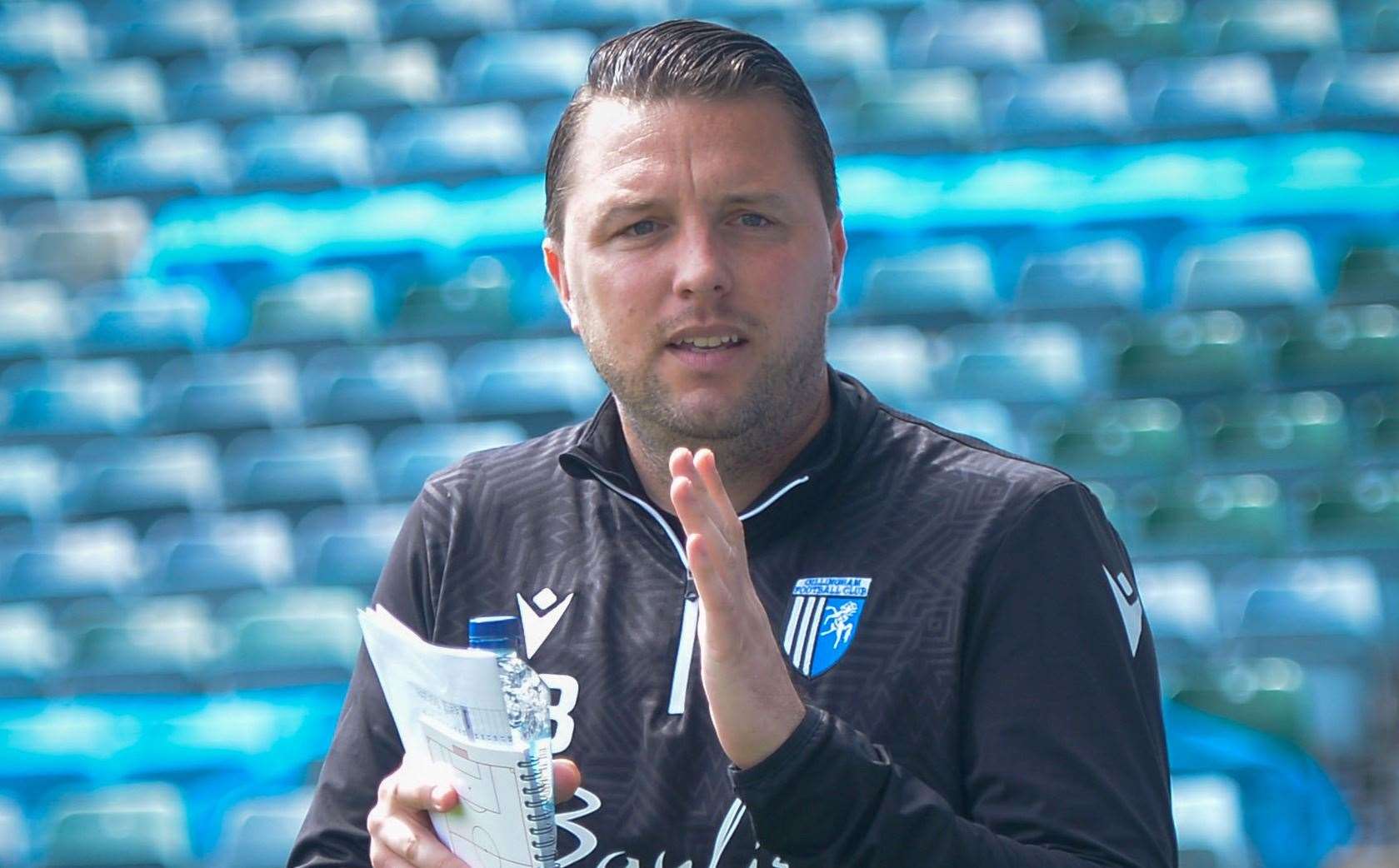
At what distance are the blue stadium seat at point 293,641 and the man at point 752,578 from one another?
2423mm

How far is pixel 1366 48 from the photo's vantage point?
411 cm

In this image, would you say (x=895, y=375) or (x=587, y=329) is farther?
(x=895, y=375)

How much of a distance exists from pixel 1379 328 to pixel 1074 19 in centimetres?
111

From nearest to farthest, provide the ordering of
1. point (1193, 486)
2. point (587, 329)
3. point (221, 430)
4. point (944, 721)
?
point (944, 721)
point (587, 329)
point (1193, 486)
point (221, 430)

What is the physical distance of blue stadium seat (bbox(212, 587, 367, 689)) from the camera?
3791 millimetres

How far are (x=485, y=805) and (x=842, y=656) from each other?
294mm

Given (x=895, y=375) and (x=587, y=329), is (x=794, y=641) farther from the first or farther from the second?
(x=895, y=375)

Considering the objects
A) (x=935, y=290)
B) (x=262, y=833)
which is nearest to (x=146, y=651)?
(x=262, y=833)

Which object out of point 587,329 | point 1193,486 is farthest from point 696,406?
point 1193,486

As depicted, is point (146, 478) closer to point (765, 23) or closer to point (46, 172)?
point (46, 172)

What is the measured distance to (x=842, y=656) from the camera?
1.25 metres

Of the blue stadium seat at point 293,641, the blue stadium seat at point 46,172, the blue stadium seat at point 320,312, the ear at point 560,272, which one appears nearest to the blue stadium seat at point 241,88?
the blue stadium seat at point 46,172

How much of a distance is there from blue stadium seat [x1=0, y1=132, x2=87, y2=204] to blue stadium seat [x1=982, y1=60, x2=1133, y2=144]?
8.19ft

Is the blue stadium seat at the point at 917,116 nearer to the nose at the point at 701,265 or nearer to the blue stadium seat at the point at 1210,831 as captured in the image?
the blue stadium seat at the point at 1210,831
